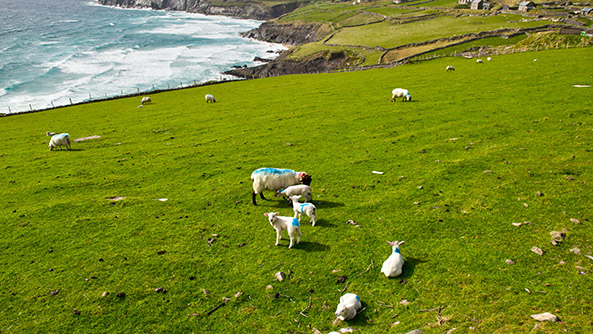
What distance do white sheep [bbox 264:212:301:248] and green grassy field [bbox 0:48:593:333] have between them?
0.37 metres

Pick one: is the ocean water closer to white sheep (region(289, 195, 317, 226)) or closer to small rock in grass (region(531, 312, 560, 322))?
white sheep (region(289, 195, 317, 226))

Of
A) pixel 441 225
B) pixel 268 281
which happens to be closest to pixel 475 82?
pixel 441 225

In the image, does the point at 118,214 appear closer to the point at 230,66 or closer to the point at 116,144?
the point at 116,144

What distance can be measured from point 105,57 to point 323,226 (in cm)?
12372

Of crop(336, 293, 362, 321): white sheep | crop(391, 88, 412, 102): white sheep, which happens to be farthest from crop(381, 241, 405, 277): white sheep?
crop(391, 88, 412, 102): white sheep

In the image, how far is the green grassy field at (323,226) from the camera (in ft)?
27.0

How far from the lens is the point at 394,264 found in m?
8.92

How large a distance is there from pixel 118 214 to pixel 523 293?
1382cm

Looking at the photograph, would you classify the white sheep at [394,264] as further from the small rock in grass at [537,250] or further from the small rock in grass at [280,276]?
the small rock in grass at [537,250]

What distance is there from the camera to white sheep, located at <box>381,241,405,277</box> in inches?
350

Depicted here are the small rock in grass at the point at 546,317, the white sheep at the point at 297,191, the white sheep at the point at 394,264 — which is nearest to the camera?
the small rock in grass at the point at 546,317

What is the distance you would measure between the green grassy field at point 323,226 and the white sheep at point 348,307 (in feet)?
0.81

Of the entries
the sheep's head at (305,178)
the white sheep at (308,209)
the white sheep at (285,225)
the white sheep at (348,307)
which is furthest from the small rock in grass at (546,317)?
the sheep's head at (305,178)

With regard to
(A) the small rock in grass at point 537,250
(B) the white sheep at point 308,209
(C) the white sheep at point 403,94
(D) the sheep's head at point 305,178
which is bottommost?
(C) the white sheep at point 403,94
